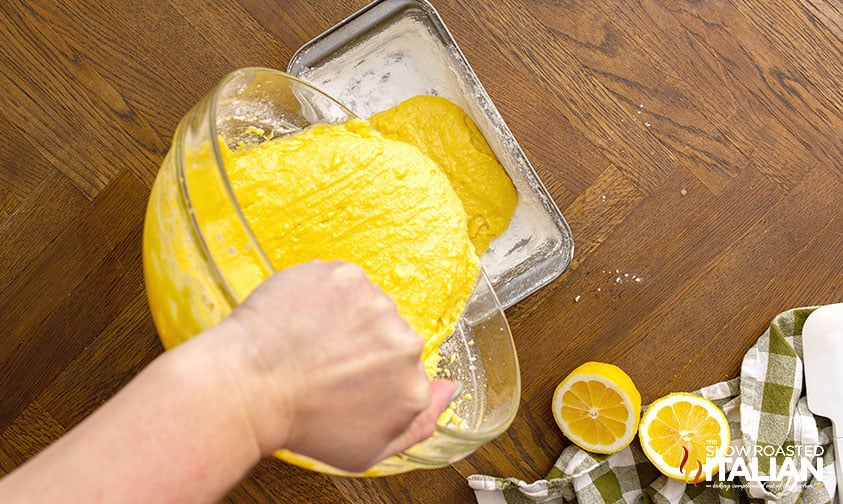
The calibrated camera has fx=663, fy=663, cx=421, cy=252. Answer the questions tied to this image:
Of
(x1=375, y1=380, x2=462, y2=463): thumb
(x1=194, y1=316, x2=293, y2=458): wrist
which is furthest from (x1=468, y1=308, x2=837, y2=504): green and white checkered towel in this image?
(x1=194, y1=316, x2=293, y2=458): wrist

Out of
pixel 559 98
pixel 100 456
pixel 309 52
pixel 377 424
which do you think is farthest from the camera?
pixel 559 98

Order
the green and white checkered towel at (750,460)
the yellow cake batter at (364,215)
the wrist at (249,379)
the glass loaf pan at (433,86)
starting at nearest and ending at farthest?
the wrist at (249,379)
the yellow cake batter at (364,215)
the glass loaf pan at (433,86)
the green and white checkered towel at (750,460)

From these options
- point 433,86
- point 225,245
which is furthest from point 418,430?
point 433,86

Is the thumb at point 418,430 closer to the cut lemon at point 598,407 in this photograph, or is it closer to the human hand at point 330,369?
the human hand at point 330,369

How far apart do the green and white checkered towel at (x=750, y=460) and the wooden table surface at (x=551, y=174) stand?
0.04m

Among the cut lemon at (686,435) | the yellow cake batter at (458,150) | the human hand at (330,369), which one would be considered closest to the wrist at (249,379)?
the human hand at (330,369)

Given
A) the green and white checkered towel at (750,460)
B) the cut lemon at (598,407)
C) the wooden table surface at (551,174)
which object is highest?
the wooden table surface at (551,174)

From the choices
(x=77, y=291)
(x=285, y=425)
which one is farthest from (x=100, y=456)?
(x=77, y=291)

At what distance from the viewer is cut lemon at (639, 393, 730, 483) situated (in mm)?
1228

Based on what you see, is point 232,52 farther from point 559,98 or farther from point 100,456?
point 100,456

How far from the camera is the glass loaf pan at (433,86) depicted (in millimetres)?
1133

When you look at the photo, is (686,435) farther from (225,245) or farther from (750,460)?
(225,245)

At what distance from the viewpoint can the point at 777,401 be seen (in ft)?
4.20

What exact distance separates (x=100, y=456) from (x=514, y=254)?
84cm
